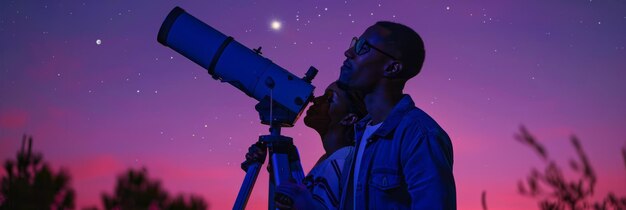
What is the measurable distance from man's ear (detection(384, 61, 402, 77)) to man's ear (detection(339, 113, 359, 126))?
4.75 ft

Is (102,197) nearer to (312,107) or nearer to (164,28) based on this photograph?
(164,28)

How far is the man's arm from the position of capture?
1954 mm

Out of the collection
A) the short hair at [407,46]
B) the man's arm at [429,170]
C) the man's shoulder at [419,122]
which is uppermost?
the short hair at [407,46]

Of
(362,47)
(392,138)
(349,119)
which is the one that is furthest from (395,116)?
(349,119)

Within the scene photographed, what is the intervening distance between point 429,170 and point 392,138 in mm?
264

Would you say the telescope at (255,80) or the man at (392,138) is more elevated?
the telescope at (255,80)

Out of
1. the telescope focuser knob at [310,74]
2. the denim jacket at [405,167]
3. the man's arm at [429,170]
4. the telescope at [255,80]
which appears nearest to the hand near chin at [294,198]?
the denim jacket at [405,167]

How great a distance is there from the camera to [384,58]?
240 cm

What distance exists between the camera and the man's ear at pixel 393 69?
7.84 feet

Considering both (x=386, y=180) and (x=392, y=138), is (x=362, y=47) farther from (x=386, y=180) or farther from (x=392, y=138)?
(x=386, y=180)

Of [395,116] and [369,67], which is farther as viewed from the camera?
[369,67]

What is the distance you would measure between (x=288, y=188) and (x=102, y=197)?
5.08 metres

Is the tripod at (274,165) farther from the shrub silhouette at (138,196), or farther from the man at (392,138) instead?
the shrub silhouette at (138,196)

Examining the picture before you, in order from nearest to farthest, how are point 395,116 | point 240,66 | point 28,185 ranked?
point 395,116 < point 240,66 < point 28,185
